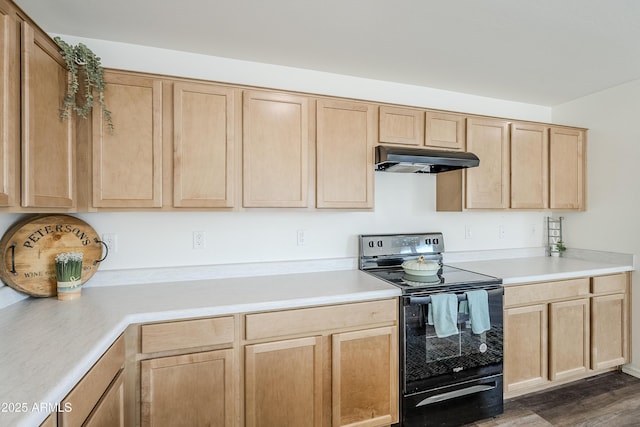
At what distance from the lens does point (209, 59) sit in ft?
7.49

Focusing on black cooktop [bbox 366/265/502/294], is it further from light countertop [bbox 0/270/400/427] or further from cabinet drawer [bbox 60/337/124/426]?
cabinet drawer [bbox 60/337/124/426]

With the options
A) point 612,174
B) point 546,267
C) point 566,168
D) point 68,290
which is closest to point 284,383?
point 68,290

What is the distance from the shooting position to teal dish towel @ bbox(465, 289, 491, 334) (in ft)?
6.85

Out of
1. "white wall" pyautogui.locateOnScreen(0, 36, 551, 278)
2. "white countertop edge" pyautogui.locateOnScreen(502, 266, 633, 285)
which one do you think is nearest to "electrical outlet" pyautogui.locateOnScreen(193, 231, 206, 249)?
"white wall" pyautogui.locateOnScreen(0, 36, 551, 278)

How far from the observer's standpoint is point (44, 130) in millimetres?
1489

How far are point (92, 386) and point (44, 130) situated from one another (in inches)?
45.4

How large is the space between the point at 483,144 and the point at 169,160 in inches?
93.9

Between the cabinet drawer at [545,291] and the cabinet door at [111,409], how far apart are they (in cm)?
238

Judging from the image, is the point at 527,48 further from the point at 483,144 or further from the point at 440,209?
the point at 440,209

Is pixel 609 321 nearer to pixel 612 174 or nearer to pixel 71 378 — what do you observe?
pixel 612 174

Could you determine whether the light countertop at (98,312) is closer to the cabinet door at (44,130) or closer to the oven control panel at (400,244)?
the oven control panel at (400,244)

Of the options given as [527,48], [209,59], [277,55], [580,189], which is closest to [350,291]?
[277,55]

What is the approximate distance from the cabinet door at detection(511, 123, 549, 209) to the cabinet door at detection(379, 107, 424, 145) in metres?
0.97

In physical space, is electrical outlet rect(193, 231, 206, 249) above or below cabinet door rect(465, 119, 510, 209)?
below
